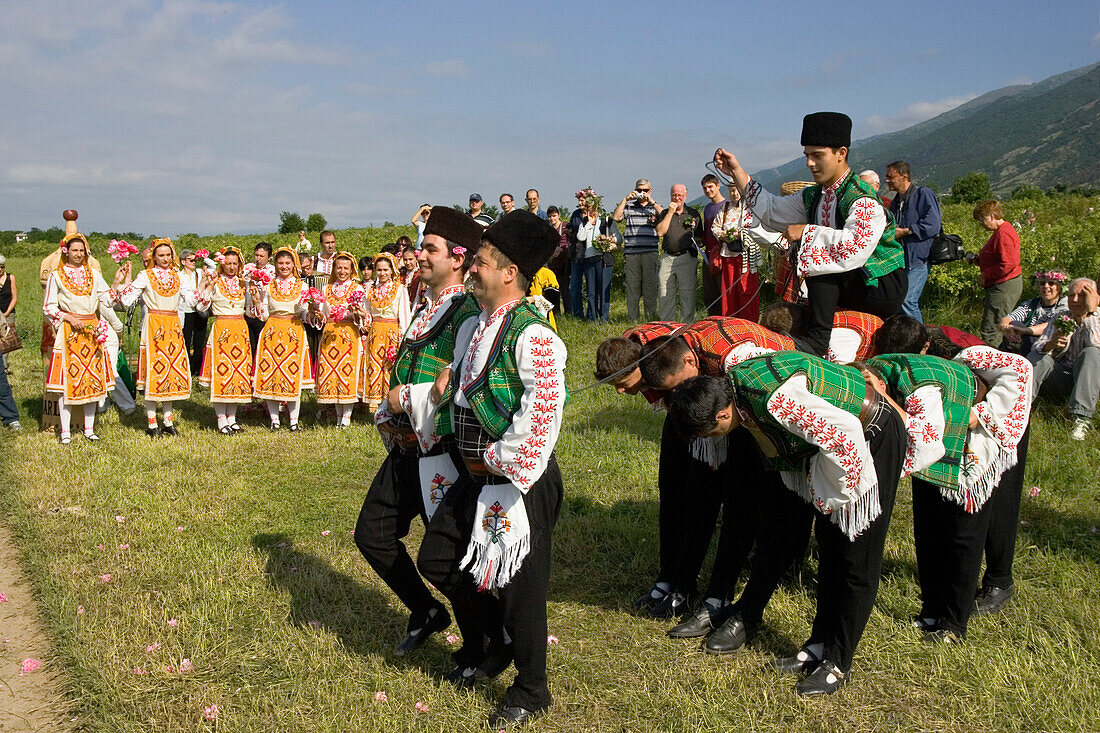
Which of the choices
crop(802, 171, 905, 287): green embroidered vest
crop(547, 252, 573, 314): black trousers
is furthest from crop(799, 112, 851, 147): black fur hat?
crop(547, 252, 573, 314): black trousers

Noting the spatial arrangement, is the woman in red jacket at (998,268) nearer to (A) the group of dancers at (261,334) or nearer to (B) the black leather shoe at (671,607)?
(B) the black leather shoe at (671,607)

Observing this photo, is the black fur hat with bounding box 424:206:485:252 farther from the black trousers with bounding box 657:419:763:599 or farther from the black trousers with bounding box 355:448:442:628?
the black trousers with bounding box 657:419:763:599

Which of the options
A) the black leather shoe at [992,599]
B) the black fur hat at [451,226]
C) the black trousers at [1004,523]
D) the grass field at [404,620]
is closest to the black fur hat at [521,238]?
the black fur hat at [451,226]

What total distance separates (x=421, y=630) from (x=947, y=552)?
2581mm

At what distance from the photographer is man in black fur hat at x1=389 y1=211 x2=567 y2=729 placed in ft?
10.3

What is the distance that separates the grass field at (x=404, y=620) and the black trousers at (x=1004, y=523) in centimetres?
18

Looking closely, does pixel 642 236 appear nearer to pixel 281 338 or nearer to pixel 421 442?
pixel 281 338

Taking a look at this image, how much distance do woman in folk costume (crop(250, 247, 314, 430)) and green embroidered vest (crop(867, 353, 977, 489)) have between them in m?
6.76

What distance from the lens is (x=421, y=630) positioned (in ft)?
14.0

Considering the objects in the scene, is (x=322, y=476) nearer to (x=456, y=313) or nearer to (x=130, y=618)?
(x=130, y=618)

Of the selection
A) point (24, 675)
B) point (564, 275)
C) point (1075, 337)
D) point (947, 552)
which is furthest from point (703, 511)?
point (564, 275)

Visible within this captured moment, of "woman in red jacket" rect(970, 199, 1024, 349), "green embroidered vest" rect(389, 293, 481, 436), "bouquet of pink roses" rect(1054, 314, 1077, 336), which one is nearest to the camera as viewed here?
"green embroidered vest" rect(389, 293, 481, 436)

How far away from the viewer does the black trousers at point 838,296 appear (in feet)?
15.0

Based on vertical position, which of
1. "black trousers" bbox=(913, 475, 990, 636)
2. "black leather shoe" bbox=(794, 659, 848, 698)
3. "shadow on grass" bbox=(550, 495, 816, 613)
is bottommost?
"black leather shoe" bbox=(794, 659, 848, 698)
